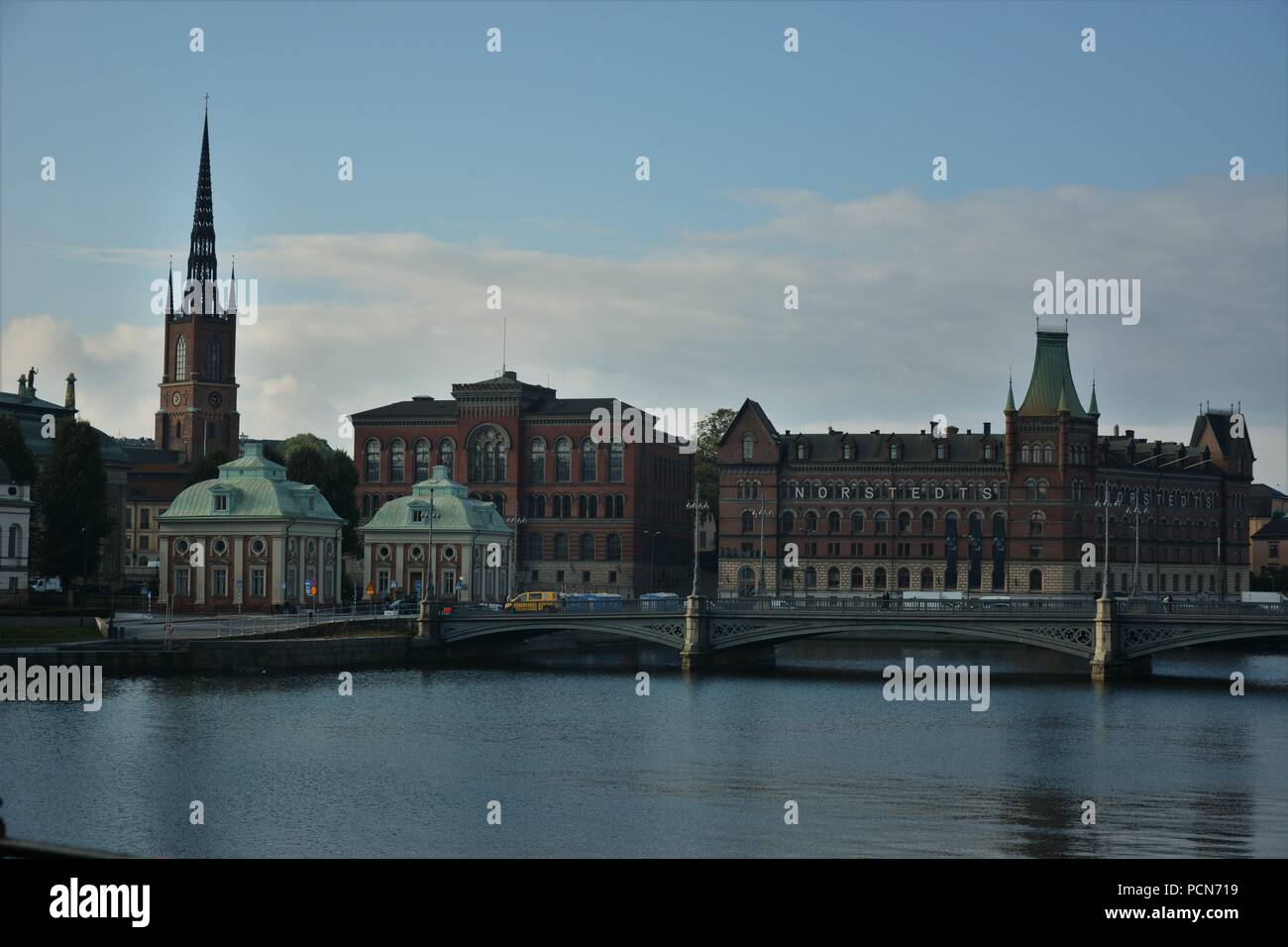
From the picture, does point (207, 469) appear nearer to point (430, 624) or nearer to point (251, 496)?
point (251, 496)

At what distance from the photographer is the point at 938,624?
87.1m

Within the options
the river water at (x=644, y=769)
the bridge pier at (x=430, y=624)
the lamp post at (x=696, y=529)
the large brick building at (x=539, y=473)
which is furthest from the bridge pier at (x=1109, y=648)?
the large brick building at (x=539, y=473)

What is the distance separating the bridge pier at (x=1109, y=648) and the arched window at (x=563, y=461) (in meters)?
80.9

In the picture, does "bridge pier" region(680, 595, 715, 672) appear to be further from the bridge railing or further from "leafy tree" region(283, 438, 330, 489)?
"leafy tree" region(283, 438, 330, 489)

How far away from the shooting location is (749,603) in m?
103

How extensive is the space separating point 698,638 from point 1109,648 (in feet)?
69.4

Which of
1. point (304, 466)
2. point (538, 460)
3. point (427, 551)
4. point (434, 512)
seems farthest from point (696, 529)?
point (538, 460)

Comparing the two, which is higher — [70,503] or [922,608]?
[70,503]

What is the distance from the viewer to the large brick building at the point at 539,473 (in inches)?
6309

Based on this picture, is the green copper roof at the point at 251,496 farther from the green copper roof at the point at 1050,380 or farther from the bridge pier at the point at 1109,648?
the green copper roof at the point at 1050,380

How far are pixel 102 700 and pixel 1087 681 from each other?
46.7m

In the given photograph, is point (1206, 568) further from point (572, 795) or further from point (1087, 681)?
point (572, 795)

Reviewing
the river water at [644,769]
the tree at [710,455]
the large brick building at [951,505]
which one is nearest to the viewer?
the river water at [644,769]
